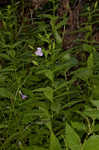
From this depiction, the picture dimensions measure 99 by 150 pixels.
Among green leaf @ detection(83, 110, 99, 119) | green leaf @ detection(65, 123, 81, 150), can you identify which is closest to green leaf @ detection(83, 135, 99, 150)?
green leaf @ detection(65, 123, 81, 150)

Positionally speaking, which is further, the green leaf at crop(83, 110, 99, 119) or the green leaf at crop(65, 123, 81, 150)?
the green leaf at crop(83, 110, 99, 119)

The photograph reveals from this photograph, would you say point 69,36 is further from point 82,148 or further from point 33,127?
point 82,148

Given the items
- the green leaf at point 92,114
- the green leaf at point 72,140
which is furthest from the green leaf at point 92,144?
the green leaf at point 92,114

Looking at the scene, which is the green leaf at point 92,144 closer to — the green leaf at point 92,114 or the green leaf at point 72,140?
the green leaf at point 72,140

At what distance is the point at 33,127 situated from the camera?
1.09 m

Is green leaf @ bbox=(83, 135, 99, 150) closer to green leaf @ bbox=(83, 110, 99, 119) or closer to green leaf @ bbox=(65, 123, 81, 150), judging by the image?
green leaf @ bbox=(65, 123, 81, 150)

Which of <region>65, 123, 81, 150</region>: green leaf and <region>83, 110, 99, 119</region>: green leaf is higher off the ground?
<region>65, 123, 81, 150</region>: green leaf

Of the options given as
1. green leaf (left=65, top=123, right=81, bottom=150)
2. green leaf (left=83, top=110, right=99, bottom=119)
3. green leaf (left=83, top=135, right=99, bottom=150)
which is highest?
green leaf (left=83, top=135, right=99, bottom=150)

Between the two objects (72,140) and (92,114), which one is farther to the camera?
(92,114)

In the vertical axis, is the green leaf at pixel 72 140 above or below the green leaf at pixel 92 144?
below

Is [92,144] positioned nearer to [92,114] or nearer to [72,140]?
[72,140]

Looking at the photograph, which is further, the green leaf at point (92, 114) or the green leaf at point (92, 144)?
the green leaf at point (92, 114)

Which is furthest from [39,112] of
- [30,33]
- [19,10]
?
[19,10]

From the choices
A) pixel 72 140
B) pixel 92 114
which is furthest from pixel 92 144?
pixel 92 114
